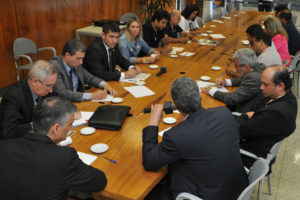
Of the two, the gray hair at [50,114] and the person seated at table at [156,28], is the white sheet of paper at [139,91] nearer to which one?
the gray hair at [50,114]

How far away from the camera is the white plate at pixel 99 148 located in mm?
2050

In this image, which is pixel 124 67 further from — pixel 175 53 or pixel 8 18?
pixel 8 18

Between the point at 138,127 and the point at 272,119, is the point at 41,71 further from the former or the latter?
the point at 272,119

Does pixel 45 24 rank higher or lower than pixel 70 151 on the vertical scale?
higher

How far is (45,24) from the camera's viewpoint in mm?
5375

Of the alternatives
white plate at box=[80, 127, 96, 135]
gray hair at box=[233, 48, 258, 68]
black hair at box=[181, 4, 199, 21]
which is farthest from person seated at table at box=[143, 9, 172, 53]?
white plate at box=[80, 127, 96, 135]

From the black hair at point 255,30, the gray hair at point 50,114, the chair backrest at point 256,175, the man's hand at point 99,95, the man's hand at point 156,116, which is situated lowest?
the chair backrest at point 256,175

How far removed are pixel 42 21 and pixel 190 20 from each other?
3143mm

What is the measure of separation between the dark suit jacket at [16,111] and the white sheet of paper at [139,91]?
1.05 metres

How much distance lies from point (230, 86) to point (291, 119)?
3.79 ft

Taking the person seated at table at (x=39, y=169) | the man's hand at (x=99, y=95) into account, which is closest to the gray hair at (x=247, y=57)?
the man's hand at (x=99, y=95)

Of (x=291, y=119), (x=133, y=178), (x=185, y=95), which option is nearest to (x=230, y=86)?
(x=291, y=119)

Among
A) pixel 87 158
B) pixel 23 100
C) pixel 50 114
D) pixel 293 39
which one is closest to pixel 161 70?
pixel 23 100

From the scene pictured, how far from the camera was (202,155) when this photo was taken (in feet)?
5.78
